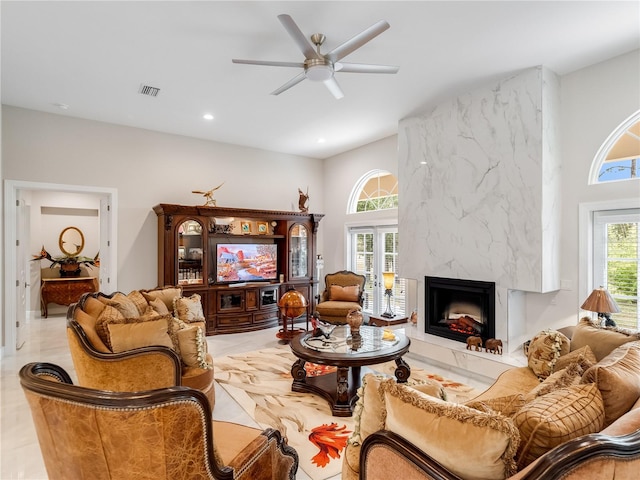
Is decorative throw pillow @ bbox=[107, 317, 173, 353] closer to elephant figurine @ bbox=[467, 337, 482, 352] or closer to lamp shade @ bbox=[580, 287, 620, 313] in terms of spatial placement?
elephant figurine @ bbox=[467, 337, 482, 352]

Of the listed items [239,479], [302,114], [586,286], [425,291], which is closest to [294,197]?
[302,114]

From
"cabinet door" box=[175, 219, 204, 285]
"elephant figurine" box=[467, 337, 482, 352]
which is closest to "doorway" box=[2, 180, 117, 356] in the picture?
"cabinet door" box=[175, 219, 204, 285]

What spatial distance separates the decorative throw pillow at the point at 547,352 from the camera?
2530 millimetres

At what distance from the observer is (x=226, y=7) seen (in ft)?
8.84

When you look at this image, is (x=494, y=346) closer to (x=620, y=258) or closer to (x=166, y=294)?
(x=620, y=258)

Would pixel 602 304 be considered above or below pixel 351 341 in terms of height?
above

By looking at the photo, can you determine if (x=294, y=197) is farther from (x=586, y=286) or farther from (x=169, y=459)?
(x=169, y=459)

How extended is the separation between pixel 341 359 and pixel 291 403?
0.70 metres

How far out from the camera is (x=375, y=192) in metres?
6.45

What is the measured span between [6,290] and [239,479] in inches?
194

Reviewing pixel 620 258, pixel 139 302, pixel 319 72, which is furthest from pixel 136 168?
pixel 620 258

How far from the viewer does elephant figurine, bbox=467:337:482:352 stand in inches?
155

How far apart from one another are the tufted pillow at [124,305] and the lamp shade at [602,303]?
408cm

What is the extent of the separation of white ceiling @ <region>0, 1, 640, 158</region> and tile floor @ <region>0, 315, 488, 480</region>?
Result: 10.7ft
